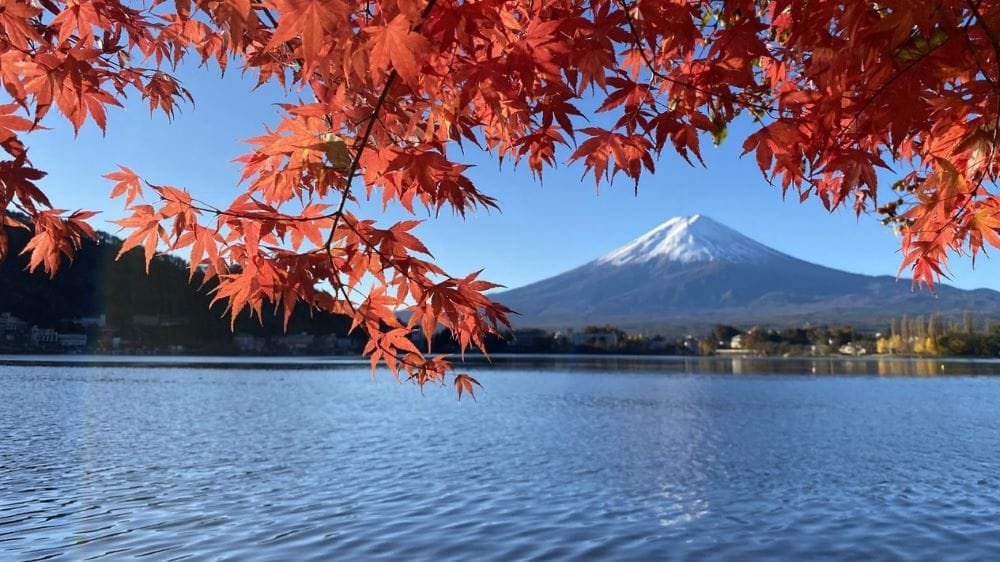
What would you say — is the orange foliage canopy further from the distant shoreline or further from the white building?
the white building

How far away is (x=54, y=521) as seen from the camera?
28.7 feet

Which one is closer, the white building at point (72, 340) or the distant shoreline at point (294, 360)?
the distant shoreline at point (294, 360)

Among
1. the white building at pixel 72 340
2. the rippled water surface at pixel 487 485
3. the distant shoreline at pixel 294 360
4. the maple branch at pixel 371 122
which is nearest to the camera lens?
the maple branch at pixel 371 122

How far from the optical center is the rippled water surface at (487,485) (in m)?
8.11

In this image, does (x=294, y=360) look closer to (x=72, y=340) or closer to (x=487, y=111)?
(x=72, y=340)

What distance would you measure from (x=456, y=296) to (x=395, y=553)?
5732mm

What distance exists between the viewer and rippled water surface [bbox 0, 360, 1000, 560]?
811 centimetres

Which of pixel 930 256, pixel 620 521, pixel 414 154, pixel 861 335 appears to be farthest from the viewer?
pixel 861 335

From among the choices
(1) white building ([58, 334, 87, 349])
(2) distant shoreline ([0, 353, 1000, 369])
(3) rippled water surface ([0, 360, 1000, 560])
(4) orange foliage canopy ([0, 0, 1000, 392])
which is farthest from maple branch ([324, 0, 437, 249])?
(1) white building ([58, 334, 87, 349])

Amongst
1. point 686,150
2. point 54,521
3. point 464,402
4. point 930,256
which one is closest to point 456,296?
point 686,150

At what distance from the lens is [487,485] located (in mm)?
11703

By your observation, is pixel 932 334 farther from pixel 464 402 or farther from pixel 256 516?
→ pixel 256 516

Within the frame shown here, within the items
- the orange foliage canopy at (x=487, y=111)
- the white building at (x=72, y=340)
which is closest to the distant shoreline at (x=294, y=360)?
the white building at (x=72, y=340)

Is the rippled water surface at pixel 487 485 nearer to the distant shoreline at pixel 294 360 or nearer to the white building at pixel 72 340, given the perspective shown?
the distant shoreline at pixel 294 360
